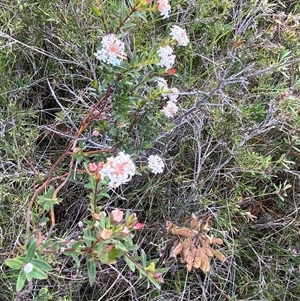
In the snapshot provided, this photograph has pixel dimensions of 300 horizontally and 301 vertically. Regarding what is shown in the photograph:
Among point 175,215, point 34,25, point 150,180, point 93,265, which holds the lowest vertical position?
point 175,215

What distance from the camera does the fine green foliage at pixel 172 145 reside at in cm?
128

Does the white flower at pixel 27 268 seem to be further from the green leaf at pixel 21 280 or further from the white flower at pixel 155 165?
the white flower at pixel 155 165

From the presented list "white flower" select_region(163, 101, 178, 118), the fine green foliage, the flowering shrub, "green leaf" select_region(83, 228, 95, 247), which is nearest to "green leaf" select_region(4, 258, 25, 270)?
the flowering shrub

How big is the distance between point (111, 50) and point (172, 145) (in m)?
0.51

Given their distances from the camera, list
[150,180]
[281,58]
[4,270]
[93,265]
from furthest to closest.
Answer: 1. [281,58]
2. [150,180]
3. [4,270]
4. [93,265]

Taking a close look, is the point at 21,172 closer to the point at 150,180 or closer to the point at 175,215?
the point at 150,180

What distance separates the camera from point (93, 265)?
0.91 meters

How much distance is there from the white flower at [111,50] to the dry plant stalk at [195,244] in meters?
0.55

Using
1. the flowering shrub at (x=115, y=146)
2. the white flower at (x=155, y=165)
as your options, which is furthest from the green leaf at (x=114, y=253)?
the white flower at (x=155, y=165)

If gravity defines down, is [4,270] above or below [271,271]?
above

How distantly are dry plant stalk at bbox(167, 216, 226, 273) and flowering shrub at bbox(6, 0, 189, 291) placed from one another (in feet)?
0.78

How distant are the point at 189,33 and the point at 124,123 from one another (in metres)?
0.55

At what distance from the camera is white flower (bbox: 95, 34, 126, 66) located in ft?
3.35

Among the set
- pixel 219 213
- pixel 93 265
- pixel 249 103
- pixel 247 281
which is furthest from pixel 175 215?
pixel 93 265
